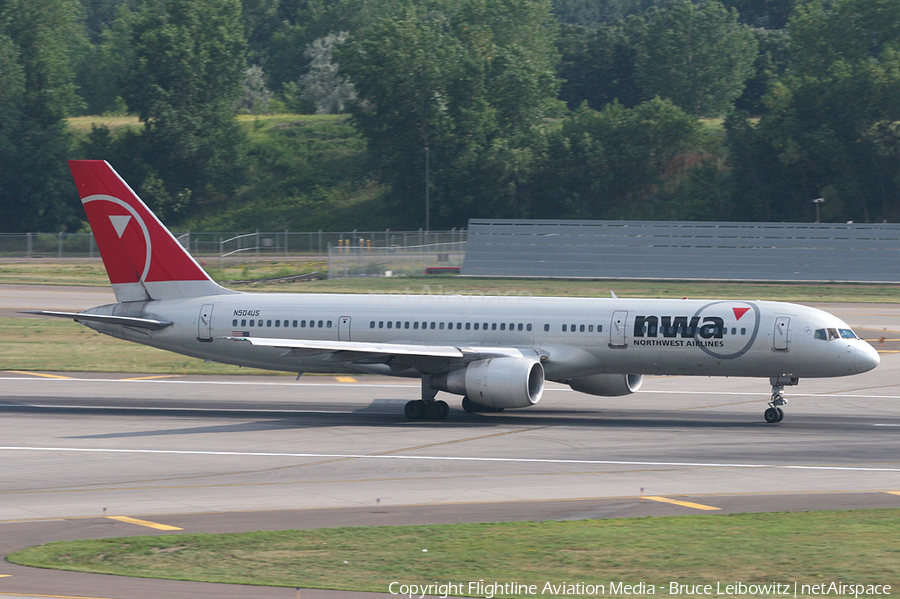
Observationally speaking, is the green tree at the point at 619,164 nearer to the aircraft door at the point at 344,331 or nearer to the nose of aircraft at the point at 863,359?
the aircraft door at the point at 344,331

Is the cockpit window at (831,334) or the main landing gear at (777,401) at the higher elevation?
the cockpit window at (831,334)

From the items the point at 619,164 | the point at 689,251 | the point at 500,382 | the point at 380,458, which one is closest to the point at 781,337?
the point at 500,382

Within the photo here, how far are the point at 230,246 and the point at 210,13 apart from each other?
39.4 m

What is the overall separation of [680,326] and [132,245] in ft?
63.1

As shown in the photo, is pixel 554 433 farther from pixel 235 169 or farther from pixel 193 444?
pixel 235 169

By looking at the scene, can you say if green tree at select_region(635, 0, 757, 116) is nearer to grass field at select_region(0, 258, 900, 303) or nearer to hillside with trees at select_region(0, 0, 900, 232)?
hillside with trees at select_region(0, 0, 900, 232)

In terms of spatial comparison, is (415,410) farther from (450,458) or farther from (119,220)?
(119,220)

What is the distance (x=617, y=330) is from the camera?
1298 inches

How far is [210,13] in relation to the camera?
133 metres

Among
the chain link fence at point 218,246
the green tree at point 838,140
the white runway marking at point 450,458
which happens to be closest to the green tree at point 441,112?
the chain link fence at point 218,246

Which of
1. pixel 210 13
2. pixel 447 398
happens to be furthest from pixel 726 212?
pixel 447 398

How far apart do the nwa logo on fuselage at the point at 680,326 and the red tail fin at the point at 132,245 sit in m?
15.1

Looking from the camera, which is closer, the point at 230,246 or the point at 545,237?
the point at 545,237

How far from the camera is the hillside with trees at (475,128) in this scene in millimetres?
110125
